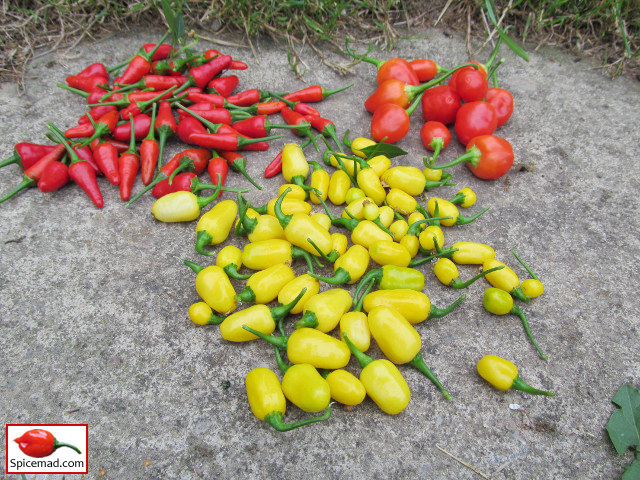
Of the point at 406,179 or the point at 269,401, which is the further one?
the point at 406,179

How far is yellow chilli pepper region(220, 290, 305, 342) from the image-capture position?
1829mm

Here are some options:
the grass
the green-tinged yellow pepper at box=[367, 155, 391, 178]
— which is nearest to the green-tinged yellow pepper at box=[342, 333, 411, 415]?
the green-tinged yellow pepper at box=[367, 155, 391, 178]

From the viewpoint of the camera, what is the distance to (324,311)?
1.84m

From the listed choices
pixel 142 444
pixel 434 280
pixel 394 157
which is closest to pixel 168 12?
pixel 394 157

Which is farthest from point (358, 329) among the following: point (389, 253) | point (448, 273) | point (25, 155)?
point (25, 155)

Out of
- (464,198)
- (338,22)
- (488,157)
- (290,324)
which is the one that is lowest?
(290,324)

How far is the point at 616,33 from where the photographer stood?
3.50 metres

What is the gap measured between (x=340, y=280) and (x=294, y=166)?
80 cm

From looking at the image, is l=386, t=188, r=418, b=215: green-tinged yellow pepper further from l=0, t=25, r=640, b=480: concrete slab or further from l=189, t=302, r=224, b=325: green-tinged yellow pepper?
l=189, t=302, r=224, b=325: green-tinged yellow pepper

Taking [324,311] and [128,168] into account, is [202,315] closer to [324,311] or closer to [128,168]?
[324,311]

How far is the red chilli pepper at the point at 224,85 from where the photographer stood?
305 cm

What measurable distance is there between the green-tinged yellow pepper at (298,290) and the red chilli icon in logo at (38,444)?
926 mm

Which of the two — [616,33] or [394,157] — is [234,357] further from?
[616,33]

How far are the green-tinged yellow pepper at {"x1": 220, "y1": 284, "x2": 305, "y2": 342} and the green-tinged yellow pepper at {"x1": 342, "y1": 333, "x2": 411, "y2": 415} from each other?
1.34ft
